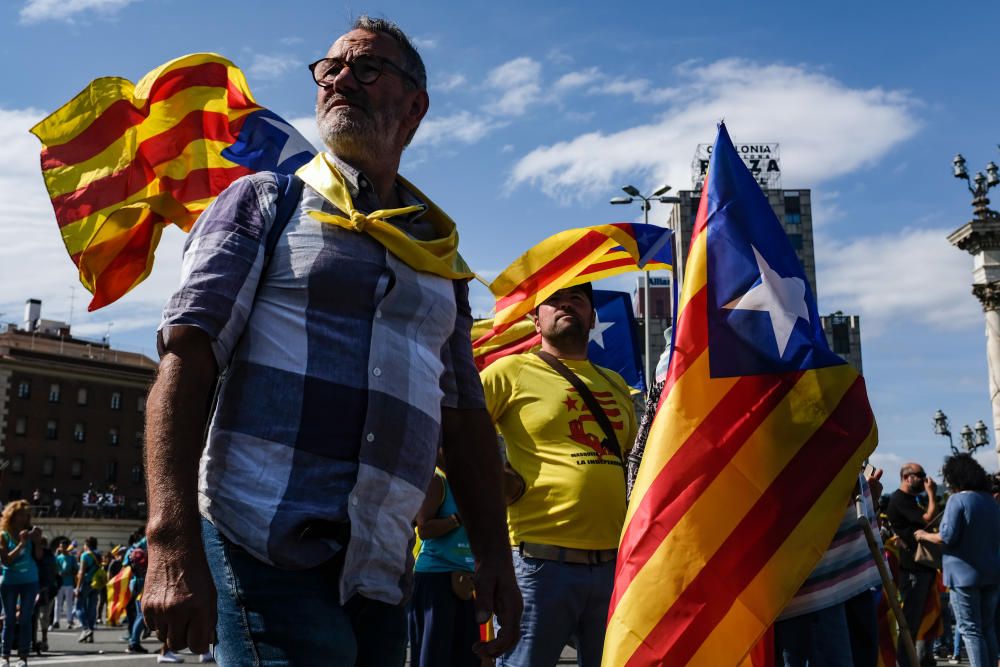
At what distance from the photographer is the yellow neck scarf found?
7.88ft

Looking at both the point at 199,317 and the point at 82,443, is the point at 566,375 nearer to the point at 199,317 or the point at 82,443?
the point at 199,317

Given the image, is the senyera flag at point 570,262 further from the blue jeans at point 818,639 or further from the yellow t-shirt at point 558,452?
the blue jeans at point 818,639

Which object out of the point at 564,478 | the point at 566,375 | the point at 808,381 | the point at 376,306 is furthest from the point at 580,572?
the point at 376,306

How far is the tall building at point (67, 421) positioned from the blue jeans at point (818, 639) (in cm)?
7468

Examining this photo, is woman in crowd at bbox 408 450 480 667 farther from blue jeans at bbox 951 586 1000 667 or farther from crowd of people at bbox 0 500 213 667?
blue jeans at bbox 951 586 1000 667

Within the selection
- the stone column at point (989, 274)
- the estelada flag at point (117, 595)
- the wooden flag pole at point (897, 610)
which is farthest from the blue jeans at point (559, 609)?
the stone column at point (989, 274)

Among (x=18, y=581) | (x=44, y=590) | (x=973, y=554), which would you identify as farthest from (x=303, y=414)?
(x=44, y=590)

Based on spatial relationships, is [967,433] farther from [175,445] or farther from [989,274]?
[175,445]

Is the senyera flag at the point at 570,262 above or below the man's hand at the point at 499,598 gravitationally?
above

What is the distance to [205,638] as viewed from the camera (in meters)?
1.94

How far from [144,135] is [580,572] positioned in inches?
209

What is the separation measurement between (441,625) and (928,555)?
21.5 ft

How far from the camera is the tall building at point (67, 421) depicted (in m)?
77.6

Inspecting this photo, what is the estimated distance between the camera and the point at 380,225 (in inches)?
95.7
